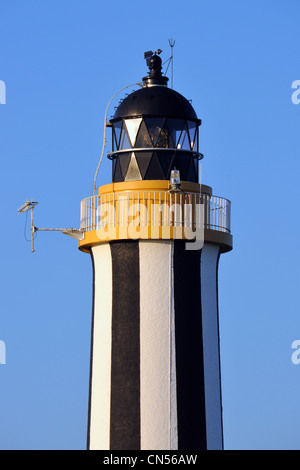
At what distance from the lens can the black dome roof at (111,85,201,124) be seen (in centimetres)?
6769

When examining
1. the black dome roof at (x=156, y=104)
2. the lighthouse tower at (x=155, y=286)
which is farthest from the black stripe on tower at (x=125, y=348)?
the black dome roof at (x=156, y=104)

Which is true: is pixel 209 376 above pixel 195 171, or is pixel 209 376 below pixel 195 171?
below

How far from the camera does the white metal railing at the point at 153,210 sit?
2650 inches

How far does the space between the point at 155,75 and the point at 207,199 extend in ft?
10.1

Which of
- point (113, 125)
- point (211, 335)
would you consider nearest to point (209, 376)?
point (211, 335)

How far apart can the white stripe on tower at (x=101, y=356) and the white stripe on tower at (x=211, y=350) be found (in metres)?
2.11

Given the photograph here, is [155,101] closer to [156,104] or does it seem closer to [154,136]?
[156,104]

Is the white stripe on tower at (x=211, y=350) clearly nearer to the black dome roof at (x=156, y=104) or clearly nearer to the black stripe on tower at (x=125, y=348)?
the black stripe on tower at (x=125, y=348)

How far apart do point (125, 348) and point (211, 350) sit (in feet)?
6.66

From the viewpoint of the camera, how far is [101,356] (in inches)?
2657

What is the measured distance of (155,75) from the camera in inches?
2699

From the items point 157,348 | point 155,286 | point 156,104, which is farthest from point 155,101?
point 157,348

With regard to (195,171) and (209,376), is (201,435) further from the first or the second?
(195,171)

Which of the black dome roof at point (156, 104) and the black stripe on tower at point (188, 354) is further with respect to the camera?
the black dome roof at point (156, 104)
